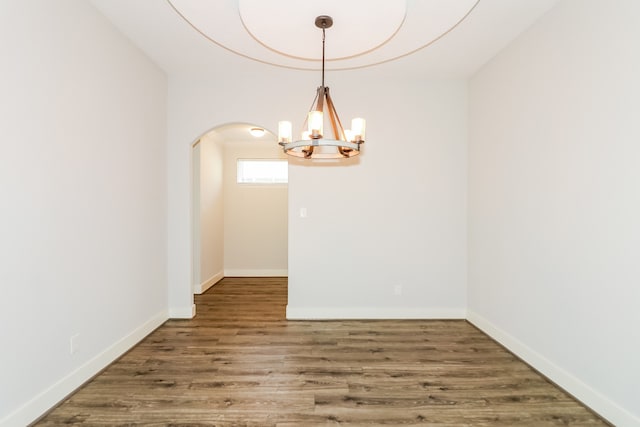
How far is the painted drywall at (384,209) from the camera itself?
401 centimetres

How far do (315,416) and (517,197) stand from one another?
8.33ft

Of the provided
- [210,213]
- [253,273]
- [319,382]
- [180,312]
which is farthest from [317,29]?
[253,273]

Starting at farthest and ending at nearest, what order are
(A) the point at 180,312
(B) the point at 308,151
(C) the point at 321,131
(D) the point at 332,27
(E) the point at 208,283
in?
(E) the point at 208,283 < (A) the point at 180,312 < (B) the point at 308,151 < (D) the point at 332,27 < (C) the point at 321,131

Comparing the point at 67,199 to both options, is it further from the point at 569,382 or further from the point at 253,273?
the point at 253,273

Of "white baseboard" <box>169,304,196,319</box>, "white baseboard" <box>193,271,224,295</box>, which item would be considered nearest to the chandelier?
"white baseboard" <box>169,304,196,319</box>

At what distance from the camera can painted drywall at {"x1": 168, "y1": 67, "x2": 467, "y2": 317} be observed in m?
4.01

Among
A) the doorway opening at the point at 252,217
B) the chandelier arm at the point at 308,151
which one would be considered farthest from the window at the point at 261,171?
the chandelier arm at the point at 308,151

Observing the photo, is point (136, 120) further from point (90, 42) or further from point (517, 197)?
point (517, 197)

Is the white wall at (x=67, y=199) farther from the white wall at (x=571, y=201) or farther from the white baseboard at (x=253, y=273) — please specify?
the white wall at (x=571, y=201)

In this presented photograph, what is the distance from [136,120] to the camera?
3.30 metres

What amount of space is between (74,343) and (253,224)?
14.4 ft

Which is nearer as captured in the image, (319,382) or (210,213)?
(319,382)

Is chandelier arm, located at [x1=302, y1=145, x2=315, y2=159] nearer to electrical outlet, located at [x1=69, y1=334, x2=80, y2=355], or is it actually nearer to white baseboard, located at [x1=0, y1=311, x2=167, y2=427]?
electrical outlet, located at [x1=69, y1=334, x2=80, y2=355]

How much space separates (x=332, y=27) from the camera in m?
2.47
